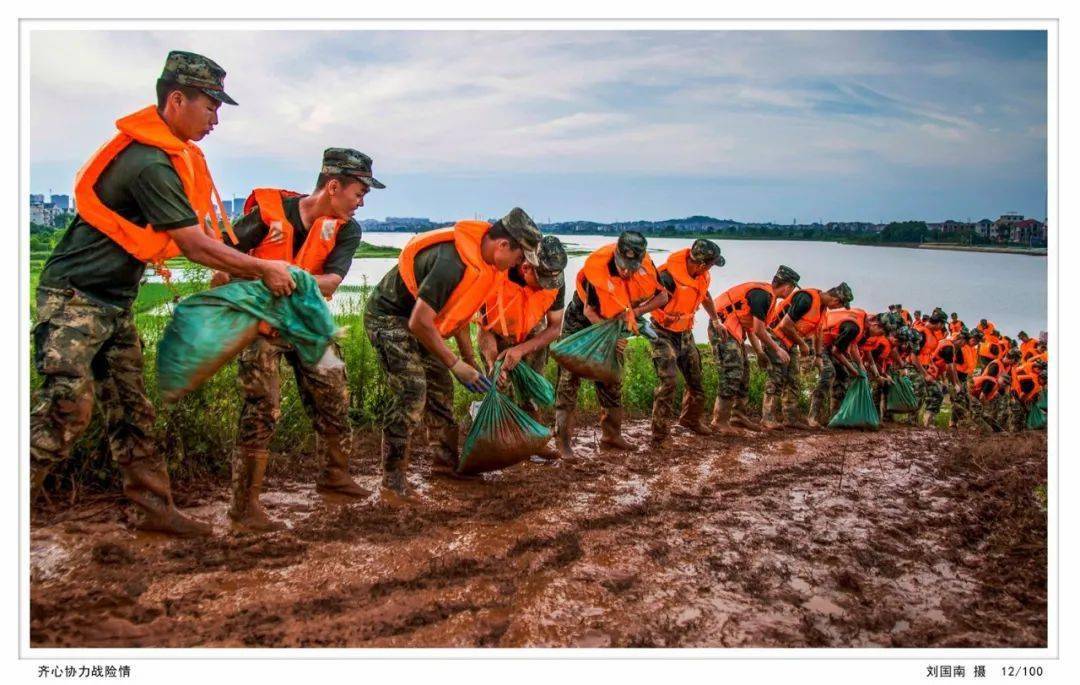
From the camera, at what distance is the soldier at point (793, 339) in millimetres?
8625

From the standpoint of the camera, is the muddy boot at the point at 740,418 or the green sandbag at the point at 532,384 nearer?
the green sandbag at the point at 532,384

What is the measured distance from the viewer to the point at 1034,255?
539cm

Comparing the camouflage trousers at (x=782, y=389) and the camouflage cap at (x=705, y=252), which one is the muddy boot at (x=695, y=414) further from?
the camouflage cap at (x=705, y=252)

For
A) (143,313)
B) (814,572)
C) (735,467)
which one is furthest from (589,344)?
(143,313)

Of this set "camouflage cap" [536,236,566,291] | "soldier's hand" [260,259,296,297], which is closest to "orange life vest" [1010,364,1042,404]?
"camouflage cap" [536,236,566,291]

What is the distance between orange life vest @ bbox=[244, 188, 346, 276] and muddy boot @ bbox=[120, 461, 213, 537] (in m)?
1.20

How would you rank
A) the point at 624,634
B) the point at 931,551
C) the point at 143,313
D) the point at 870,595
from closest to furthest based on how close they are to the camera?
the point at 624,634
the point at 870,595
the point at 931,551
the point at 143,313

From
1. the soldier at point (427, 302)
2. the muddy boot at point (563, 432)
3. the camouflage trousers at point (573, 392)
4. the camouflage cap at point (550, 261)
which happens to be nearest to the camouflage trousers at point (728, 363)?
the camouflage trousers at point (573, 392)

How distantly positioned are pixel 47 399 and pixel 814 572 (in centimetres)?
349

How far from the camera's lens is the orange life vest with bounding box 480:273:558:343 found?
537 cm

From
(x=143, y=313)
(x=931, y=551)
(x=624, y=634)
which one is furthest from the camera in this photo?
(x=143, y=313)

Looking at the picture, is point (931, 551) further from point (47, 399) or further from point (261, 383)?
point (47, 399)

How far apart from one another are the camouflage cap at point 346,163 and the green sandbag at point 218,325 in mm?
647

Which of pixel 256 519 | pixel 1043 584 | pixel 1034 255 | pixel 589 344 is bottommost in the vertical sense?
pixel 1043 584
